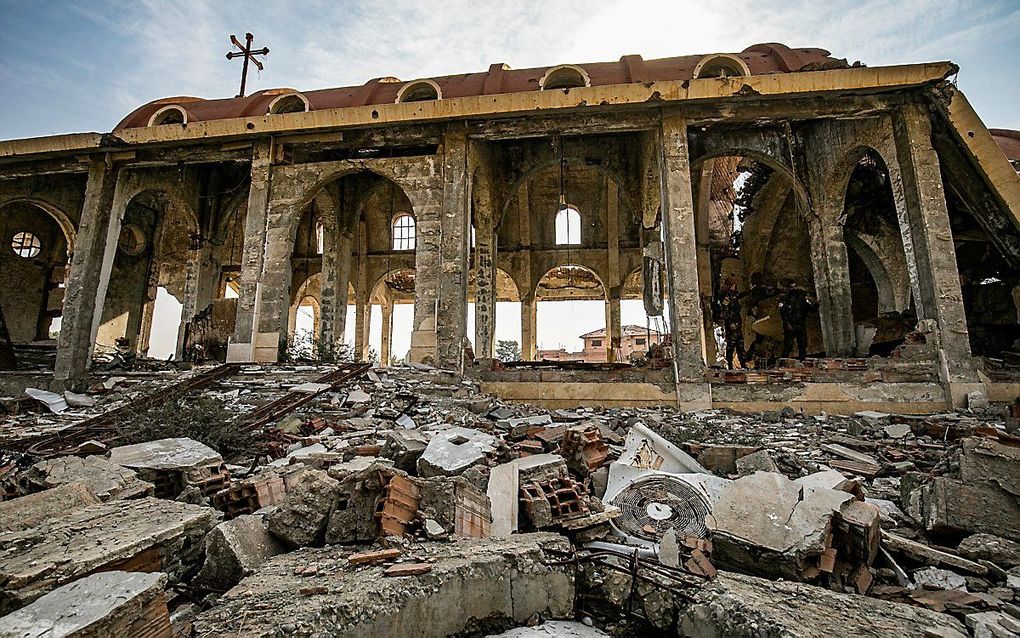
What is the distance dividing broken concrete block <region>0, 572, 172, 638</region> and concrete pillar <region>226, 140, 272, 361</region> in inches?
366

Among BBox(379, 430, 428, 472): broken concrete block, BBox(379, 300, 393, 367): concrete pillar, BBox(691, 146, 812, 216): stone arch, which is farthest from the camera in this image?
BBox(379, 300, 393, 367): concrete pillar

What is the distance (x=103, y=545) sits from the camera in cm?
231

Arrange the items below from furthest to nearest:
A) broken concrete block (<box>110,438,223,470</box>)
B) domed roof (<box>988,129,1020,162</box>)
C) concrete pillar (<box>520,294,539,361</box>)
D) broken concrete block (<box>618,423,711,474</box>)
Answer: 1. concrete pillar (<box>520,294,539,361</box>)
2. domed roof (<box>988,129,1020,162</box>)
3. broken concrete block (<box>618,423,711,474</box>)
4. broken concrete block (<box>110,438,223,470</box>)

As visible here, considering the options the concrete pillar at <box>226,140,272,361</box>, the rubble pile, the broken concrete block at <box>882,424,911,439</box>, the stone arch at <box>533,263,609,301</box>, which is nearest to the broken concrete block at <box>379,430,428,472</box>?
the rubble pile

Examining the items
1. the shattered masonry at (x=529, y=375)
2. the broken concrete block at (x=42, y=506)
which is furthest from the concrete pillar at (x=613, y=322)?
the broken concrete block at (x=42, y=506)

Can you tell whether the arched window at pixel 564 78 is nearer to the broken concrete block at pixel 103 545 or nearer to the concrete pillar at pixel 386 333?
the broken concrete block at pixel 103 545

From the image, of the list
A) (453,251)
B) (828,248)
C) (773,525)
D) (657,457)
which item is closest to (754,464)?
(657,457)

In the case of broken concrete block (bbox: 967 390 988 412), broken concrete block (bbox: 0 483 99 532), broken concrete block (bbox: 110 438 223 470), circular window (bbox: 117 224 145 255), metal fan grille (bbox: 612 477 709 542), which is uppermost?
circular window (bbox: 117 224 145 255)

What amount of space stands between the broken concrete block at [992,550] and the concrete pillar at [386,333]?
20.2 metres

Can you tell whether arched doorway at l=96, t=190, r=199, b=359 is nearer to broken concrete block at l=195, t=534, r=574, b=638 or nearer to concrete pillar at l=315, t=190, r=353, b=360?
concrete pillar at l=315, t=190, r=353, b=360

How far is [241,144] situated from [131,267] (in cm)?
865

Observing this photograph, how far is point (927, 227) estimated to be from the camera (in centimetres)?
884

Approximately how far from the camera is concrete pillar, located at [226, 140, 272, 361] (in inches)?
408

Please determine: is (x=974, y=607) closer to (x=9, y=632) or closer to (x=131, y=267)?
(x=9, y=632)
